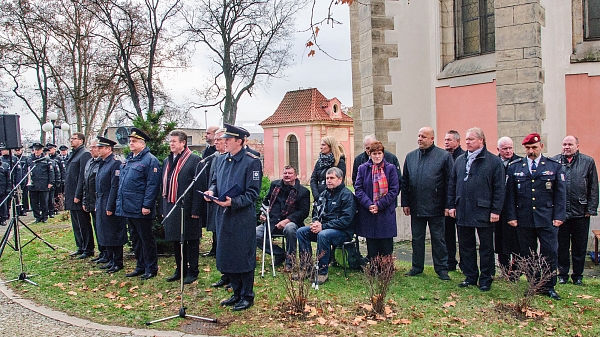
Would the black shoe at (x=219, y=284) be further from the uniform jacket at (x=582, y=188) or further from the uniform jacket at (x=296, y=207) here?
the uniform jacket at (x=582, y=188)

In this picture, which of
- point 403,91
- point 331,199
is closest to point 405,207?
point 331,199

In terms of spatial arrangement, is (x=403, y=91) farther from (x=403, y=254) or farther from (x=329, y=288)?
(x=329, y=288)

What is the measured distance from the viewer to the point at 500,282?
7.04 m

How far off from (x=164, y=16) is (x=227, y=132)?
78.1ft

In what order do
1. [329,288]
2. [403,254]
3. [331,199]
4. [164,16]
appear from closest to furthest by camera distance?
[329,288] → [331,199] → [403,254] → [164,16]

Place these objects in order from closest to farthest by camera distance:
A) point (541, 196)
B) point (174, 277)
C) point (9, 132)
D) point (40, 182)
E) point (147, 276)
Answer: point (541, 196) → point (174, 277) → point (147, 276) → point (9, 132) → point (40, 182)

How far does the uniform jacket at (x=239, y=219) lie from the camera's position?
601 centimetres

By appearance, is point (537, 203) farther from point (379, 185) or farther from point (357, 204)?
point (357, 204)

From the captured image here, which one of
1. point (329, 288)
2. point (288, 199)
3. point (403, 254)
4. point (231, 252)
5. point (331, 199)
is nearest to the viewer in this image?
point (231, 252)

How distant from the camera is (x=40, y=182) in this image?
14703 millimetres

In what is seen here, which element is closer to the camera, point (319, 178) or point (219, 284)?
point (219, 284)

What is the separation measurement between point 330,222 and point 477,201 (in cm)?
189

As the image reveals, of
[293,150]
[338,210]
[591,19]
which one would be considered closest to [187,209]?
[338,210]

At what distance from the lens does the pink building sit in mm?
40969
